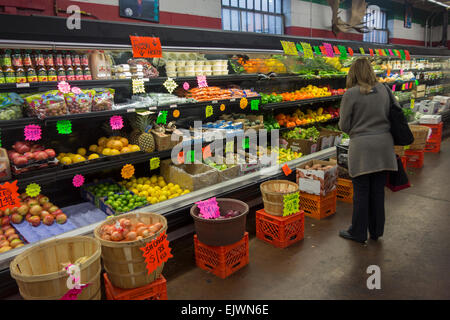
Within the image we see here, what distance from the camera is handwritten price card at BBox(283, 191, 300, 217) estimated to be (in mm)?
3668

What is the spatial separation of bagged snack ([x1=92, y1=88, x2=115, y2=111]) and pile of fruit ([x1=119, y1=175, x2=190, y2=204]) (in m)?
1.00

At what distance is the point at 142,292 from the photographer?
8.56 ft

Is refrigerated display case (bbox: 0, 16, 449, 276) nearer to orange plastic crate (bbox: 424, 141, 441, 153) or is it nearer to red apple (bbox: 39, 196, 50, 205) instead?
red apple (bbox: 39, 196, 50, 205)

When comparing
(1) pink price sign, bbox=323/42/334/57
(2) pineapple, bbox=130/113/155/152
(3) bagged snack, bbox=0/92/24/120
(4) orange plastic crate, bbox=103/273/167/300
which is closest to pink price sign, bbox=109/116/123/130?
(2) pineapple, bbox=130/113/155/152

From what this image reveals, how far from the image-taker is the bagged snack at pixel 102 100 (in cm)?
345

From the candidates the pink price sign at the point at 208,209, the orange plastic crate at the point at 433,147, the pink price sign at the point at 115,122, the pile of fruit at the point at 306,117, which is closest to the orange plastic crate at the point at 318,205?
the pink price sign at the point at 208,209

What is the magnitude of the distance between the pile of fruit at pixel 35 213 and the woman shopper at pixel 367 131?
2.95m

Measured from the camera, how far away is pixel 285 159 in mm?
5340

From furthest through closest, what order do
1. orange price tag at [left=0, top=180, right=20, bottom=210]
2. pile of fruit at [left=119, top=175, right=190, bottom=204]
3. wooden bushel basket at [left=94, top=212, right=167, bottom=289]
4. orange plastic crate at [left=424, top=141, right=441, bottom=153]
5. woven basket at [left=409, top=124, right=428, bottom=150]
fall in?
orange plastic crate at [left=424, top=141, right=441, bottom=153]
woven basket at [left=409, top=124, right=428, bottom=150]
pile of fruit at [left=119, top=175, right=190, bottom=204]
orange price tag at [left=0, top=180, right=20, bottom=210]
wooden bushel basket at [left=94, top=212, right=167, bottom=289]

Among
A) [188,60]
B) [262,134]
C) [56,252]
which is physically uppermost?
[188,60]

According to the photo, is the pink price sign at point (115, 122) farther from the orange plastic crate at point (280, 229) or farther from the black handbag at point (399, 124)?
the black handbag at point (399, 124)

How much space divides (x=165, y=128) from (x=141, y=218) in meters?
1.56
